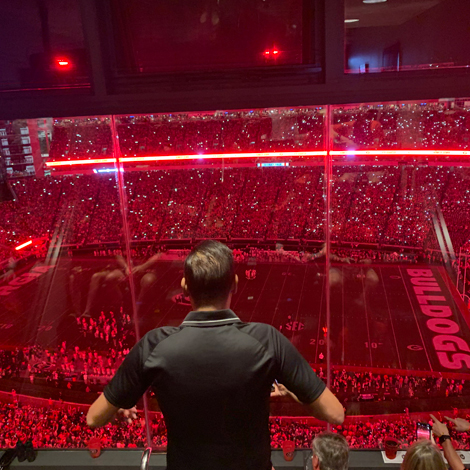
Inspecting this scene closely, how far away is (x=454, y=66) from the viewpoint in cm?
167

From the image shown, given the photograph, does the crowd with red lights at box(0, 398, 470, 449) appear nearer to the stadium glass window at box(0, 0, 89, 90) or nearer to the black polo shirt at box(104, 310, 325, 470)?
the black polo shirt at box(104, 310, 325, 470)

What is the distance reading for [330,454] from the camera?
4.12ft

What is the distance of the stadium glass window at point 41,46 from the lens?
186 cm

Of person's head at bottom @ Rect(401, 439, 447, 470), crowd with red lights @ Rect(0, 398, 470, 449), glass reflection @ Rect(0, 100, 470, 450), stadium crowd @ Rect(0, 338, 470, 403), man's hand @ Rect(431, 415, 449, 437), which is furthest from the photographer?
glass reflection @ Rect(0, 100, 470, 450)

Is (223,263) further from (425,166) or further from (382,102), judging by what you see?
(425,166)

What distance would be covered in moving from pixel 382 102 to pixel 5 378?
1209 cm

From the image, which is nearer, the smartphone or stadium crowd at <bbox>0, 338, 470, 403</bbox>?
the smartphone

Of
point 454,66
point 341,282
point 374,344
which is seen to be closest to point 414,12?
point 454,66

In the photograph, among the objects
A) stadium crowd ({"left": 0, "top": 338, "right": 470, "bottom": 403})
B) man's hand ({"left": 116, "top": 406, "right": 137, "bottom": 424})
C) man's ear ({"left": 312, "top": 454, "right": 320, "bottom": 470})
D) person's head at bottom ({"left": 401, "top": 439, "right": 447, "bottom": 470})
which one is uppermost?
person's head at bottom ({"left": 401, "top": 439, "right": 447, "bottom": 470})

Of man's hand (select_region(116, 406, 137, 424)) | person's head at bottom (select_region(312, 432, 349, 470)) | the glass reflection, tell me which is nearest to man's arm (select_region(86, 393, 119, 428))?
person's head at bottom (select_region(312, 432, 349, 470))

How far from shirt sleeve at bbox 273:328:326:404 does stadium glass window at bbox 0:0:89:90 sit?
159 centimetres

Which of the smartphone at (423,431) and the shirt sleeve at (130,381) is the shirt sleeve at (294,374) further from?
the smartphone at (423,431)

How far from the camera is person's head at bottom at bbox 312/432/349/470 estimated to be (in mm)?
1252

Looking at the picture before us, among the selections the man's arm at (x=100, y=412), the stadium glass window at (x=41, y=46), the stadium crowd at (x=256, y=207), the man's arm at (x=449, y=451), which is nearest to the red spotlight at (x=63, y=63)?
the stadium glass window at (x=41, y=46)
